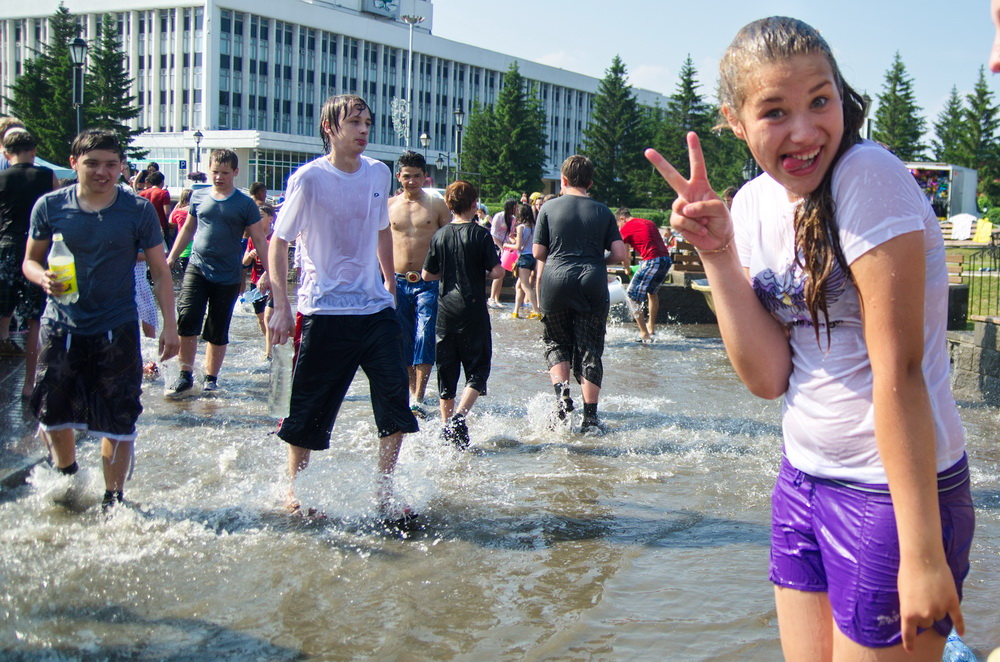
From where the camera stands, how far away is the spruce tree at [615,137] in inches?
3226

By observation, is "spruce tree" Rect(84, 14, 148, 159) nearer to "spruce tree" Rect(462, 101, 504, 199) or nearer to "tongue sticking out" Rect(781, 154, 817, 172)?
"spruce tree" Rect(462, 101, 504, 199)

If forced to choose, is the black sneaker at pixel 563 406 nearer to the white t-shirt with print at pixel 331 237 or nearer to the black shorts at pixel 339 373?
the black shorts at pixel 339 373

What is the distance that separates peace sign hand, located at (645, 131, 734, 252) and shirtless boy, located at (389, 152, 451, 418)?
534 centimetres

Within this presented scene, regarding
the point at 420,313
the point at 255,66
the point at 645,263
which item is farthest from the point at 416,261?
the point at 255,66

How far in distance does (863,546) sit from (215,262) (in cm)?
691

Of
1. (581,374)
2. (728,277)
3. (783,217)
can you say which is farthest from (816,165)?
(581,374)

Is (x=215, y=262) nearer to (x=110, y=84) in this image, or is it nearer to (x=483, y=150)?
(x=110, y=84)

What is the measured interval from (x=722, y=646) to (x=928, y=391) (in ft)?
6.55

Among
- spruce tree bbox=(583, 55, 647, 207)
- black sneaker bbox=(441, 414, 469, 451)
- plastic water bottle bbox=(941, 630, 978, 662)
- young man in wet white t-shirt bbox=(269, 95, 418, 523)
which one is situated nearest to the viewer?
plastic water bottle bbox=(941, 630, 978, 662)

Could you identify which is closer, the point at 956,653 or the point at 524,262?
the point at 956,653

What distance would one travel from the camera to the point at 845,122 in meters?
1.91

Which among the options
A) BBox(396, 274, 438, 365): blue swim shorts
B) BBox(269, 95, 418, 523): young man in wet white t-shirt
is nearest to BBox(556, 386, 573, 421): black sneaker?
BBox(396, 274, 438, 365): blue swim shorts

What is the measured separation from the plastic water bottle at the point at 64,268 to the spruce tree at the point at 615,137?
78.0 metres

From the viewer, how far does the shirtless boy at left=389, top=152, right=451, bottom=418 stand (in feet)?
24.0
